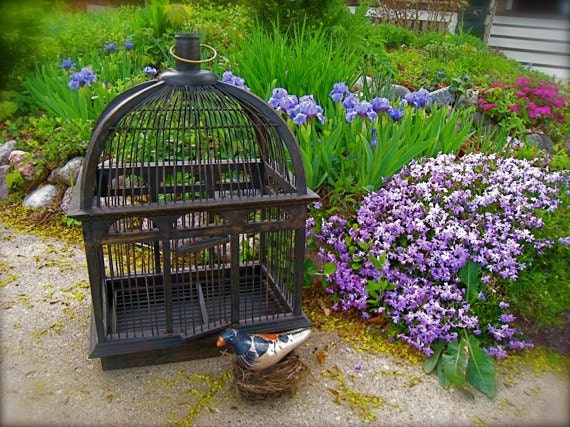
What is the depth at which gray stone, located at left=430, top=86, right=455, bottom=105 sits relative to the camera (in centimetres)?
559

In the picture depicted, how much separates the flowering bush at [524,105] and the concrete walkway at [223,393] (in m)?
3.48

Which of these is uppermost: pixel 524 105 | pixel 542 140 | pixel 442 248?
pixel 524 105

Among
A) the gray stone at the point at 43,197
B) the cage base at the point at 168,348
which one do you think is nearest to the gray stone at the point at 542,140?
the cage base at the point at 168,348

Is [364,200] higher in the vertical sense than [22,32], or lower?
lower

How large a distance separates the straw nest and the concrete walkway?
3.3 inches

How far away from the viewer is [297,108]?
3449 millimetres

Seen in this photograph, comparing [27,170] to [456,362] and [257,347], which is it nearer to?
[257,347]

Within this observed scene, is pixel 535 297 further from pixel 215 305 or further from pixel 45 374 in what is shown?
pixel 45 374

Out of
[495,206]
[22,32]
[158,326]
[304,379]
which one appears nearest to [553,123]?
[495,206]

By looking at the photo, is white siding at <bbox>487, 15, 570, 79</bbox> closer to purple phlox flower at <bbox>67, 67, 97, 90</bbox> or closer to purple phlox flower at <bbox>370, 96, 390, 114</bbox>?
purple phlox flower at <bbox>370, 96, 390, 114</bbox>

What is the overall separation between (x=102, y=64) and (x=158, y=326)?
11.9ft

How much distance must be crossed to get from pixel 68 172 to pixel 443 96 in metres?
3.96

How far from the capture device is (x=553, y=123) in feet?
18.2

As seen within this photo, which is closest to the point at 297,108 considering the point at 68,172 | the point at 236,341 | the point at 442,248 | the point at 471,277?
the point at 442,248
